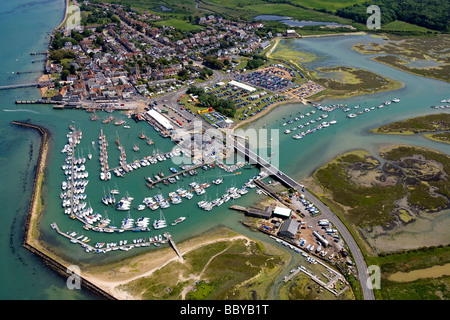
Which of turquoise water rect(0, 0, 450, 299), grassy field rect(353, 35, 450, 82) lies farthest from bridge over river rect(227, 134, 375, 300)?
grassy field rect(353, 35, 450, 82)

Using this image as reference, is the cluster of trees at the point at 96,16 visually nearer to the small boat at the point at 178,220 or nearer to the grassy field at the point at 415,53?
the grassy field at the point at 415,53

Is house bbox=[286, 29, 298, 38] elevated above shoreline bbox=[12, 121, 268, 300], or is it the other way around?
house bbox=[286, 29, 298, 38]

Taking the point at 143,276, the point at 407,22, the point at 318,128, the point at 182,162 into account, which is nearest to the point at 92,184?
the point at 182,162

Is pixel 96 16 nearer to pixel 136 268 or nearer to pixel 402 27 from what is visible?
pixel 402 27

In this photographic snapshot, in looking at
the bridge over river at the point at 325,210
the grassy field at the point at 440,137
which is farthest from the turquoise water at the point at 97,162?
the bridge over river at the point at 325,210

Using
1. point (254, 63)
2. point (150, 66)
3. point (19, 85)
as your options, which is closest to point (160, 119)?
point (150, 66)

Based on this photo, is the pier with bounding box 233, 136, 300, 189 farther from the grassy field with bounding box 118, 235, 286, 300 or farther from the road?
the grassy field with bounding box 118, 235, 286, 300
